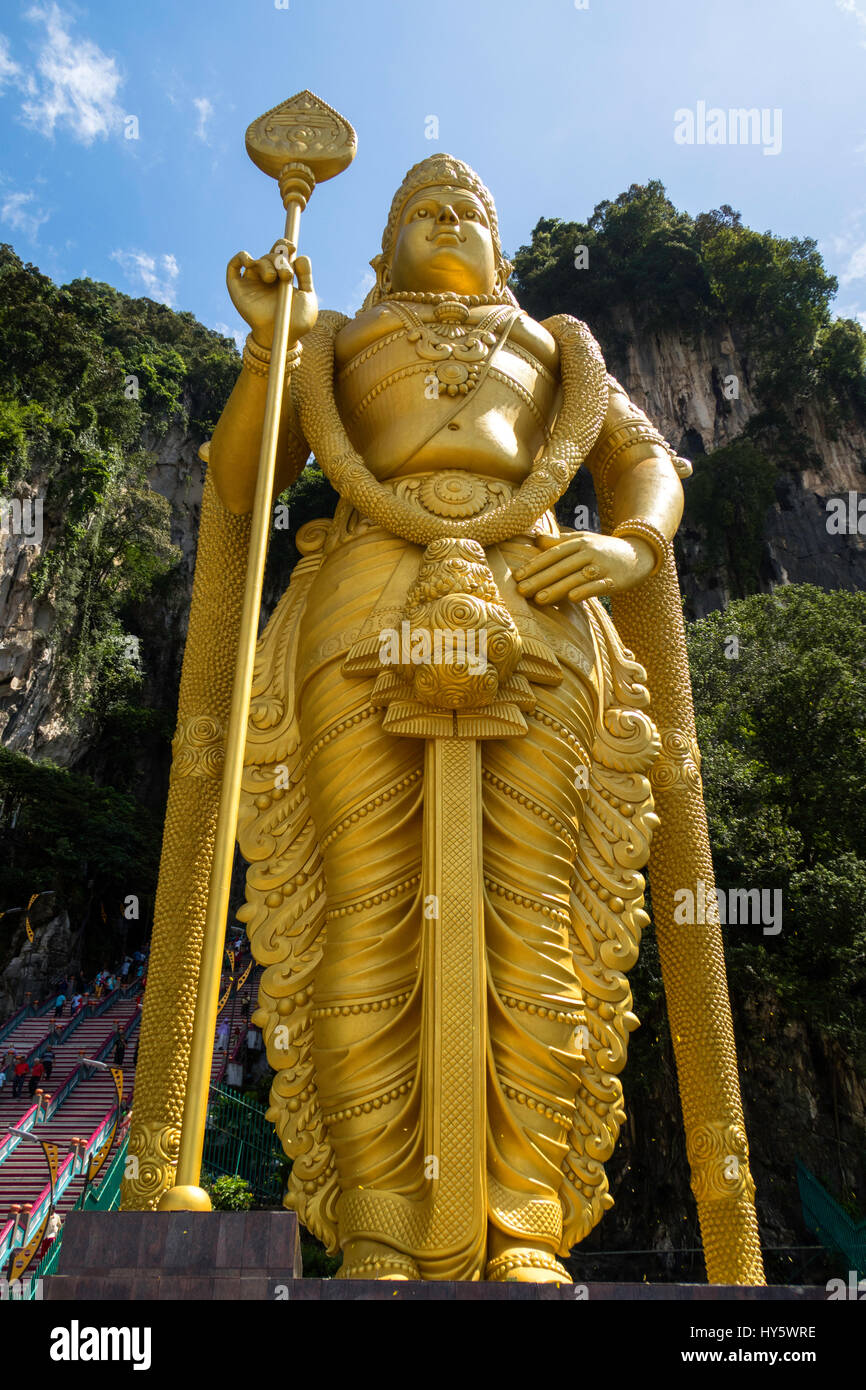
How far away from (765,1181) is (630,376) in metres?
22.9

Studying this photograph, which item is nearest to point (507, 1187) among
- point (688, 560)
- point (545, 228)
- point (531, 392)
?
point (531, 392)

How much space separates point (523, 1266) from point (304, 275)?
3509 mm

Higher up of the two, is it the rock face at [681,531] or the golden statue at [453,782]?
the rock face at [681,531]

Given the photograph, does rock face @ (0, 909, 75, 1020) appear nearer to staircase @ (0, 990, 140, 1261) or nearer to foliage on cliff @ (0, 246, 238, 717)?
staircase @ (0, 990, 140, 1261)

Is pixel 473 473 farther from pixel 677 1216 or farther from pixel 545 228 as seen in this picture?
pixel 545 228

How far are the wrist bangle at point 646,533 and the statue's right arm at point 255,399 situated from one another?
1.52m

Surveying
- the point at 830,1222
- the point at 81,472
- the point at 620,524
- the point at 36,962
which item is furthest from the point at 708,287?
the point at 620,524

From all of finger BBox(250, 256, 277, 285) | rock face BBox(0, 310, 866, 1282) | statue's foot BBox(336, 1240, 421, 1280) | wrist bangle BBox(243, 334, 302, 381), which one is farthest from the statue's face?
rock face BBox(0, 310, 866, 1282)

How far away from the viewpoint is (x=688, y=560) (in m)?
25.5

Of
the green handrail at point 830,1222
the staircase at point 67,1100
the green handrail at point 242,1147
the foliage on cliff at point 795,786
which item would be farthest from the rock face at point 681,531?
the green handrail at point 830,1222

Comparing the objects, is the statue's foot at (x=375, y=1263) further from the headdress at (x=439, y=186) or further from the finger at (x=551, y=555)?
the headdress at (x=439, y=186)

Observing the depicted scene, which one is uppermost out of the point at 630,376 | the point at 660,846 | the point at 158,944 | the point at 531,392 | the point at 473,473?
the point at 630,376

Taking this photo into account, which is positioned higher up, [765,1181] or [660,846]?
[660,846]

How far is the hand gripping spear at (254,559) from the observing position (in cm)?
261
